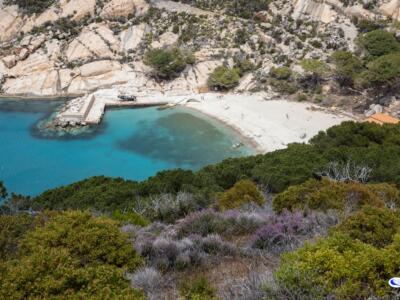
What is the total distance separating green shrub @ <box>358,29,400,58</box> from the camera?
44250 mm

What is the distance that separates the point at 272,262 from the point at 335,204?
4.78 metres

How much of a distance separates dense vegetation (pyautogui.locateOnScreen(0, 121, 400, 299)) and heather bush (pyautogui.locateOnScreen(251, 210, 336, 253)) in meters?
0.03

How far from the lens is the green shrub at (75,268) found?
19.9 ft

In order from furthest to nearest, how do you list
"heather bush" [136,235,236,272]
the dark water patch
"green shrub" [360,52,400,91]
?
1. "green shrub" [360,52,400,91]
2. the dark water patch
3. "heather bush" [136,235,236,272]

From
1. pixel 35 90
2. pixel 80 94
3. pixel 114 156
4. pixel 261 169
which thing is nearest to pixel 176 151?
pixel 114 156

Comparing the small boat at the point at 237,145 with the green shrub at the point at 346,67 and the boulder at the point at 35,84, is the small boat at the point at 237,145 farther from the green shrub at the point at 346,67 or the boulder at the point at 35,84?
the boulder at the point at 35,84

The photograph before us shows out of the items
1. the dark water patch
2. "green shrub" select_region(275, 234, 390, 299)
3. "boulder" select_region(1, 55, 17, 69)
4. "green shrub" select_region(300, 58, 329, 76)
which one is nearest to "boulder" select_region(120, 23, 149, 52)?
"boulder" select_region(1, 55, 17, 69)

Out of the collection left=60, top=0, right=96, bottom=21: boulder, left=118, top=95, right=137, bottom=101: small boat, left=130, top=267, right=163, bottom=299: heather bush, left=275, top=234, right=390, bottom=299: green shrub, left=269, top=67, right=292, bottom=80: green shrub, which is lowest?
left=118, top=95, right=137, bottom=101: small boat

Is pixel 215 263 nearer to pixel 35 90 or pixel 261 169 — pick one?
pixel 261 169

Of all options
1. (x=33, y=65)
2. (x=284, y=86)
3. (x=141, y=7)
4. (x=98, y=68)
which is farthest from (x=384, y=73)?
(x=33, y=65)

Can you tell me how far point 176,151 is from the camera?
109 ft

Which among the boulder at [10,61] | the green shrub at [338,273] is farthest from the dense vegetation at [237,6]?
the green shrub at [338,273]

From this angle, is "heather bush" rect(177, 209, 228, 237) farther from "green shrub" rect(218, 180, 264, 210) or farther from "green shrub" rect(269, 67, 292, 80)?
"green shrub" rect(269, 67, 292, 80)

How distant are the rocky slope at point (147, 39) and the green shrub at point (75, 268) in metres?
39.3
